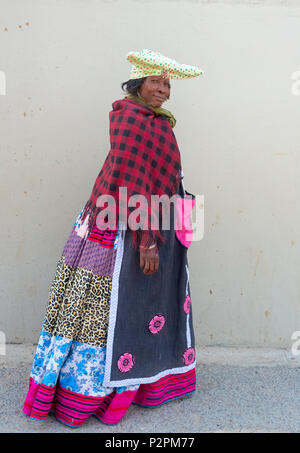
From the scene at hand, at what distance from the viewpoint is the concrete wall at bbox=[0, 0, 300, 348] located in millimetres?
3043

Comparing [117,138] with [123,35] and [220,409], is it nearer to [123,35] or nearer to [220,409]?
[123,35]

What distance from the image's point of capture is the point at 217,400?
2.81 metres

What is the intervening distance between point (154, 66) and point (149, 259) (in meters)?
0.94

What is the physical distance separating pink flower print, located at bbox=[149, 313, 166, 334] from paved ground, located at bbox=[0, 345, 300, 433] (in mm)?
486

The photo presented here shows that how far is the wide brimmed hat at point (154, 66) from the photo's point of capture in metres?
2.34

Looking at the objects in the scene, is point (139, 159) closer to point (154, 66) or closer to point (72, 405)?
point (154, 66)

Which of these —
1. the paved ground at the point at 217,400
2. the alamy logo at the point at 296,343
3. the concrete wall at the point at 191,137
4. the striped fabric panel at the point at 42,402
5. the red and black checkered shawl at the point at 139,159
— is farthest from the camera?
the alamy logo at the point at 296,343

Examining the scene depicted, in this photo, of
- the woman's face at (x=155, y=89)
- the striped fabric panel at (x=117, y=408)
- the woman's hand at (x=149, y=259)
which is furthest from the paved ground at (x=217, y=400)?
the woman's face at (x=155, y=89)

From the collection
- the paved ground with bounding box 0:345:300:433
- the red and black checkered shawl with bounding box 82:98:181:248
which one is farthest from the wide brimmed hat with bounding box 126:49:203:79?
Result: the paved ground with bounding box 0:345:300:433

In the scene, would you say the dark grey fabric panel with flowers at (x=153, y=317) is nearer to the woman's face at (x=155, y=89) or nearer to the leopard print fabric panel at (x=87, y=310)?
the leopard print fabric panel at (x=87, y=310)

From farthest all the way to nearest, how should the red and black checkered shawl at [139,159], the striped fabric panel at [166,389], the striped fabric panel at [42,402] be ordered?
the striped fabric panel at [166,389] < the striped fabric panel at [42,402] < the red and black checkered shawl at [139,159]

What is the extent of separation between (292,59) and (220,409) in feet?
7.25

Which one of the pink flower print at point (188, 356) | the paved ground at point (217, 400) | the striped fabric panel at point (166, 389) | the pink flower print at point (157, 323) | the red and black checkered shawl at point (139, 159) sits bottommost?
the paved ground at point (217, 400)
